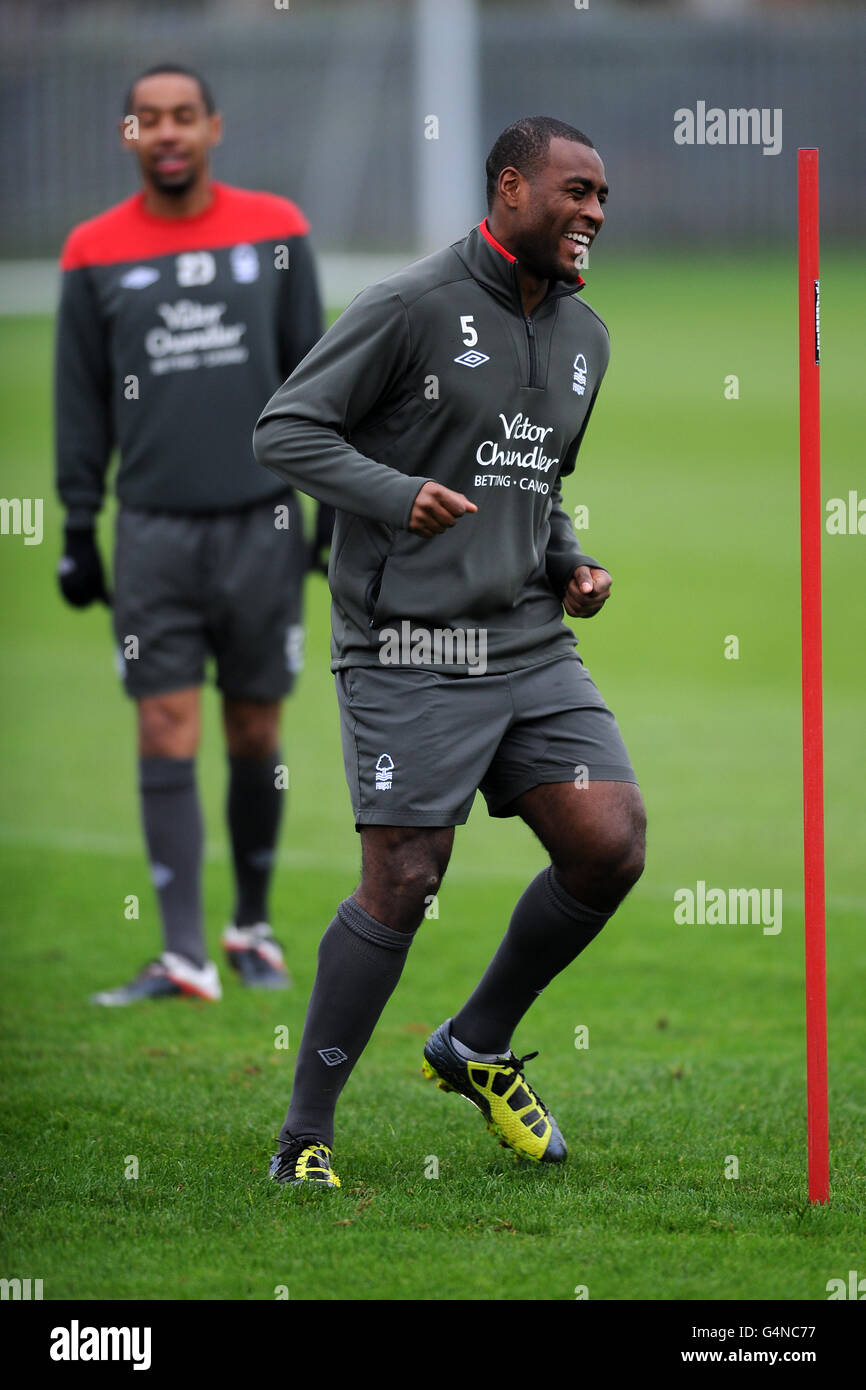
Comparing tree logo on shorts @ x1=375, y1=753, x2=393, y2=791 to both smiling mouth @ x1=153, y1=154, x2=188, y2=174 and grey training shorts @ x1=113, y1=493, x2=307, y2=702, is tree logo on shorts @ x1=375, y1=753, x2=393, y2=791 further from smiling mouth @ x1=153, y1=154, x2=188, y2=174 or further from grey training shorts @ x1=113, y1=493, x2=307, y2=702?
smiling mouth @ x1=153, y1=154, x2=188, y2=174

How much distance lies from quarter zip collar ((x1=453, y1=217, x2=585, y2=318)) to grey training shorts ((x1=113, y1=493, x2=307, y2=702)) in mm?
2160

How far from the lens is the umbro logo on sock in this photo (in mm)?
4301

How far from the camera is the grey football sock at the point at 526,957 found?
14.6 ft

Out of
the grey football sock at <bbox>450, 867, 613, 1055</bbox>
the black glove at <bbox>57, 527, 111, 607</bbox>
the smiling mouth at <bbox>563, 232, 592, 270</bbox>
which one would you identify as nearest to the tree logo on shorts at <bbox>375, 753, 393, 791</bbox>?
the grey football sock at <bbox>450, 867, 613, 1055</bbox>

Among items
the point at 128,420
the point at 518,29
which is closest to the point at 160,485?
the point at 128,420

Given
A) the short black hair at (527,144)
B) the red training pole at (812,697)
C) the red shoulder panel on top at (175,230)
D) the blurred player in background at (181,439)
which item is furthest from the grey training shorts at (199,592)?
the red training pole at (812,697)

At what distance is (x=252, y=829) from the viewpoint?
6672 mm

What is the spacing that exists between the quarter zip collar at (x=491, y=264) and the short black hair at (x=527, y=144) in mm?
82

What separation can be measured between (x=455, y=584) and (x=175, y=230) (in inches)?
105

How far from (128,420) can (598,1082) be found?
2.64 m

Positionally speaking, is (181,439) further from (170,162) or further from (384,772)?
(384,772)

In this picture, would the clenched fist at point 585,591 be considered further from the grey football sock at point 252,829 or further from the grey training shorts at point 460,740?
the grey football sock at point 252,829
